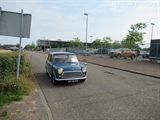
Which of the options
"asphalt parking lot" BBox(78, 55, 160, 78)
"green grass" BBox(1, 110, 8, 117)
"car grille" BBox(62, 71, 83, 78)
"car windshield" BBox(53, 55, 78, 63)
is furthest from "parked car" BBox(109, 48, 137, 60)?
"green grass" BBox(1, 110, 8, 117)

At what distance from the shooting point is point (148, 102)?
5250 millimetres

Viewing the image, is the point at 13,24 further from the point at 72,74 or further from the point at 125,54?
the point at 125,54

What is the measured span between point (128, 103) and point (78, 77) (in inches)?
117

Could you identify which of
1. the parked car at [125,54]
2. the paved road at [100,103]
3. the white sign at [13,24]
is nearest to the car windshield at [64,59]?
the paved road at [100,103]

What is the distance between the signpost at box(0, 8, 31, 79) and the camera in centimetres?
571

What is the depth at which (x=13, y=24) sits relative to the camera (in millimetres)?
5891

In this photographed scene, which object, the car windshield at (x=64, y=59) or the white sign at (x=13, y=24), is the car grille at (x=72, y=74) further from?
the white sign at (x=13, y=24)

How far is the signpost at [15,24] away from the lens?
5.71m

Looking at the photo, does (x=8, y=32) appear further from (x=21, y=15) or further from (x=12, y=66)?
(x=12, y=66)

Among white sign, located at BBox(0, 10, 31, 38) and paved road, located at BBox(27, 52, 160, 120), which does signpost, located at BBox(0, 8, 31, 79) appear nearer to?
white sign, located at BBox(0, 10, 31, 38)

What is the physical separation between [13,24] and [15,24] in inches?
2.7

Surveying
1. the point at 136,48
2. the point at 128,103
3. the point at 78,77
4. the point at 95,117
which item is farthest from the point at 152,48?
the point at 95,117

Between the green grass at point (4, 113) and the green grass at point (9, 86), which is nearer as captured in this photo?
the green grass at point (4, 113)

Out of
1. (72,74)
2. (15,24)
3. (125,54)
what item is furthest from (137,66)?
(15,24)
